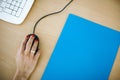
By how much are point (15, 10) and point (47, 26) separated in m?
0.18

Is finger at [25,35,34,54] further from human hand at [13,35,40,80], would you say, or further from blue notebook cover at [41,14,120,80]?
blue notebook cover at [41,14,120,80]

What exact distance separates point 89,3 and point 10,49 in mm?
457

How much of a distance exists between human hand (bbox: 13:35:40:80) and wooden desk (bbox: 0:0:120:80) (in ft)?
0.07

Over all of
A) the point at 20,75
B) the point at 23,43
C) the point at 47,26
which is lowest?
the point at 20,75

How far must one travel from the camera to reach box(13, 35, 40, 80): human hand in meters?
0.76

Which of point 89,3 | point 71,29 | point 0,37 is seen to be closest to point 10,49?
point 0,37

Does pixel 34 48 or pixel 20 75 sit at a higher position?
pixel 34 48

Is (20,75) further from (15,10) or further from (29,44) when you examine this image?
(15,10)

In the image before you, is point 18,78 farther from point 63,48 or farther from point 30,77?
point 63,48

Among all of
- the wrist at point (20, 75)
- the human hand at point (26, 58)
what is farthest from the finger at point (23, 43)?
the wrist at point (20, 75)

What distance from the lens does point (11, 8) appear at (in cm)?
82

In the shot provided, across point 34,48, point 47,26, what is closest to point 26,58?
point 34,48

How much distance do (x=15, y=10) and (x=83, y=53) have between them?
15.7 inches

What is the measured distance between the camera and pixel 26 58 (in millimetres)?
802
